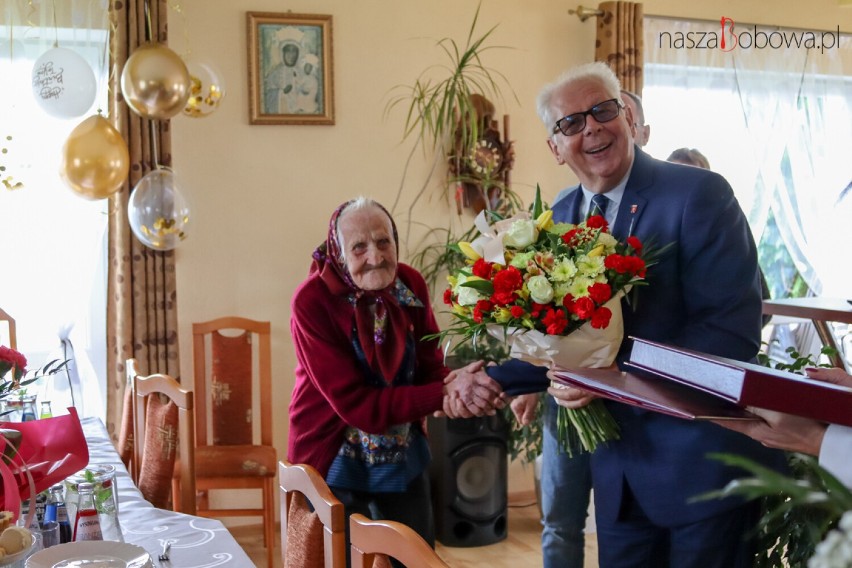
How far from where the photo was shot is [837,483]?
0.65 m

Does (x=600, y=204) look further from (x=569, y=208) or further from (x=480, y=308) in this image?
(x=480, y=308)

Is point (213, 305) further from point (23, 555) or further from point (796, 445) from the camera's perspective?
point (796, 445)

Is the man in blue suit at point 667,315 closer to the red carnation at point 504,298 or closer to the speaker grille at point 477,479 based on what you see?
the red carnation at point 504,298

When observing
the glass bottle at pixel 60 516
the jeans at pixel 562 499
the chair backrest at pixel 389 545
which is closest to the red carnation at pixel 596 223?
the jeans at pixel 562 499

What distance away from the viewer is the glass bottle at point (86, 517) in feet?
5.64

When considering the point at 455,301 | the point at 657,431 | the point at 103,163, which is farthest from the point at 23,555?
the point at 103,163

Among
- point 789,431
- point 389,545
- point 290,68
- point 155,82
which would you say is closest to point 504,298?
point 389,545

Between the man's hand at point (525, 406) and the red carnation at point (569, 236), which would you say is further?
the man's hand at point (525, 406)

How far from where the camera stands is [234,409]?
14.0 feet

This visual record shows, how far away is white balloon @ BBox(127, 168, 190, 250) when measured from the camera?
3.87 meters

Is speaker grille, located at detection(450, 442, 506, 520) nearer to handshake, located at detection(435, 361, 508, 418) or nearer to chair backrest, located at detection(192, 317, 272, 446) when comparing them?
chair backrest, located at detection(192, 317, 272, 446)

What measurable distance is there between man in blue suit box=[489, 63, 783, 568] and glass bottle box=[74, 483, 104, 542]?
1062 mm

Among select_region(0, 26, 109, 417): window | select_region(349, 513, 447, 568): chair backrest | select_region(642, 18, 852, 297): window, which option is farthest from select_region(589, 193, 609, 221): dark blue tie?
select_region(642, 18, 852, 297): window

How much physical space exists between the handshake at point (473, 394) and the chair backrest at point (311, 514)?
767mm
